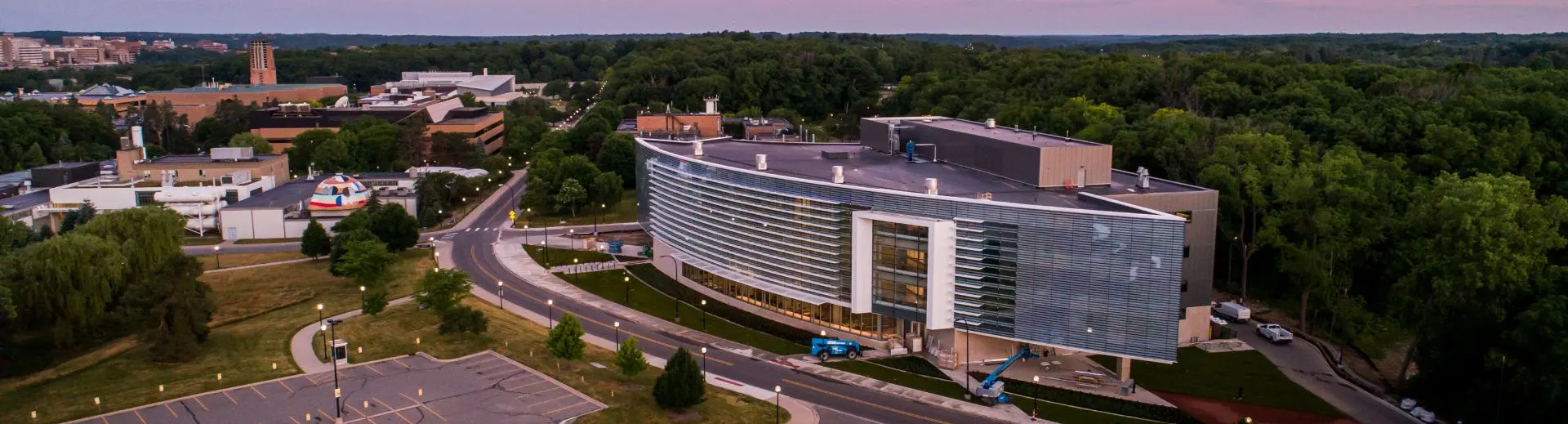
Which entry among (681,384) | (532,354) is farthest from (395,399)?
(681,384)

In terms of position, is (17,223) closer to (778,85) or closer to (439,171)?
(439,171)

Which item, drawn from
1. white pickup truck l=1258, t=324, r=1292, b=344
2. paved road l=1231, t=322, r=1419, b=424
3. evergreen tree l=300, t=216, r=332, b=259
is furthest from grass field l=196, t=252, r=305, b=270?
white pickup truck l=1258, t=324, r=1292, b=344

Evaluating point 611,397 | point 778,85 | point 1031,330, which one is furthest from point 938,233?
point 778,85

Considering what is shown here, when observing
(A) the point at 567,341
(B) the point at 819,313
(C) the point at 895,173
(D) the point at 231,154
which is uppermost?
(C) the point at 895,173

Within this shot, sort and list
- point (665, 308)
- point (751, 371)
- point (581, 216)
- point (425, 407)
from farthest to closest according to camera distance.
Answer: point (581, 216), point (665, 308), point (751, 371), point (425, 407)

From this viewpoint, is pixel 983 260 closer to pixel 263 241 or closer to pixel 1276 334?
pixel 1276 334

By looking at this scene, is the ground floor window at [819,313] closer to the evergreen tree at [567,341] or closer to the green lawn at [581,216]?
the evergreen tree at [567,341]

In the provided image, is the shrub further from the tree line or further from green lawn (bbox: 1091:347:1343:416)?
the tree line
